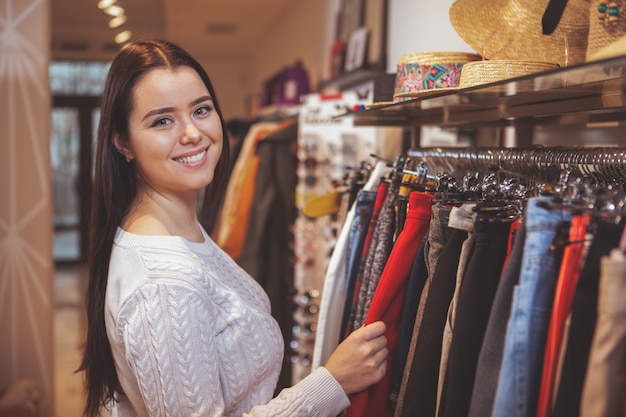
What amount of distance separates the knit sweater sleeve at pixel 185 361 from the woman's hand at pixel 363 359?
0.03m

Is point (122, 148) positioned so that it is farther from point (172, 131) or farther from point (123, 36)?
point (123, 36)

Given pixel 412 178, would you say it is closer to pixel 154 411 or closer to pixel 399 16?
pixel 154 411

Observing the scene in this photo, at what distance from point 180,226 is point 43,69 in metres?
2.15

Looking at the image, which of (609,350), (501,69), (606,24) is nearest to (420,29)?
(501,69)

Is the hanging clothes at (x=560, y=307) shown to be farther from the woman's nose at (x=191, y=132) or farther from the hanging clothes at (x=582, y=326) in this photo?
the woman's nose at (x=191, y=132)

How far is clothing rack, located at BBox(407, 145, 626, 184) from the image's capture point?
1091 mm

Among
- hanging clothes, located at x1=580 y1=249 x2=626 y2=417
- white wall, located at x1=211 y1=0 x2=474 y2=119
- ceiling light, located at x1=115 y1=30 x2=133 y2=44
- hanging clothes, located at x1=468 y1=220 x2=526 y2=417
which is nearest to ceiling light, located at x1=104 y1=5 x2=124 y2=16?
ceiling light, located at x1=115 y1=30 x2=133 y2=44

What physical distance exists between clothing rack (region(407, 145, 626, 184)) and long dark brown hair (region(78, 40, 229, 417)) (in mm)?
571

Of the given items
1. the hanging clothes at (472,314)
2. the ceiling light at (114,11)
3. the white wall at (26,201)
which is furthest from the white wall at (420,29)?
the ceiling light at (114,11)

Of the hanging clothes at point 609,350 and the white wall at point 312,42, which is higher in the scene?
the white wall at point 312,42

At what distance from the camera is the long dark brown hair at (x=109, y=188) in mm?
1357

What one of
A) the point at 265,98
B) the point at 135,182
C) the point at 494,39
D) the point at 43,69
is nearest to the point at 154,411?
the point at 135,182

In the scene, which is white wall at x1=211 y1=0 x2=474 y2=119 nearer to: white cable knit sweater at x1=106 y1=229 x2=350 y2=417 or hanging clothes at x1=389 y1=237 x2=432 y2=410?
hanging clothes at x1=389 y1=237 x2=432 y2=410

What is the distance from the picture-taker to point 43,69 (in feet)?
10.5
